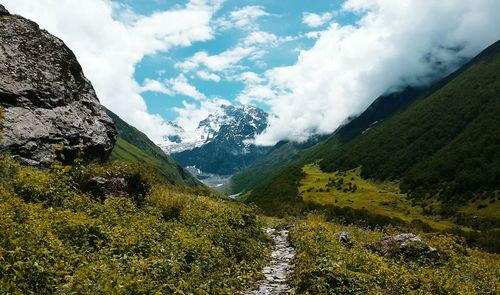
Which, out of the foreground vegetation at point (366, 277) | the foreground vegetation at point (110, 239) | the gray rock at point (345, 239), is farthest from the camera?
the gray rock at point (345, 239)

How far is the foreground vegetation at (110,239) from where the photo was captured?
9703 mm

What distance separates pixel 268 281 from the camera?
19078 mm

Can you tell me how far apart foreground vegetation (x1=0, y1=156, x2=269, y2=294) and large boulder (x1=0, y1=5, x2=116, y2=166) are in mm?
3019

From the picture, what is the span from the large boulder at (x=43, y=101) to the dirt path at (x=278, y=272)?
1309cm

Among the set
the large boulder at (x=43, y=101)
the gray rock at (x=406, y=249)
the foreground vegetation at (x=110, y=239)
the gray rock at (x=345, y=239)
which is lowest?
the gray rock at (x=406, y=249)

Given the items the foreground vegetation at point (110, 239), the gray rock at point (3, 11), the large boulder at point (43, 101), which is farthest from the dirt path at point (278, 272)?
the gray rock at point (3, 11)

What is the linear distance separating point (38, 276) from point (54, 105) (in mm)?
19497

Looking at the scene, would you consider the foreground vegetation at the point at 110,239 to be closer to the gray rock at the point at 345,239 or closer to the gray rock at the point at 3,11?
the gray rock at the point at 345,239

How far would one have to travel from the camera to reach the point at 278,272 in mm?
21234

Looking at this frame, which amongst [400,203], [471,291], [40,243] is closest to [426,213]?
[400,203]

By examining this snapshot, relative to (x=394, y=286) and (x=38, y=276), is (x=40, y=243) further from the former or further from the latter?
(x=394, y=286)

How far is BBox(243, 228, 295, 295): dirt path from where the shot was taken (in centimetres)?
1722

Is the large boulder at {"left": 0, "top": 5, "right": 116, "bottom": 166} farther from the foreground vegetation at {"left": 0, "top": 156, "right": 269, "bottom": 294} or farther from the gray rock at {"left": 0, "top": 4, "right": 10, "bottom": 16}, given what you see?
the foreground vegetation at {"left": 0, "top": 156, "right": 269, "bottom": 294}

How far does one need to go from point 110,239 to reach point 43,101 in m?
15.3
